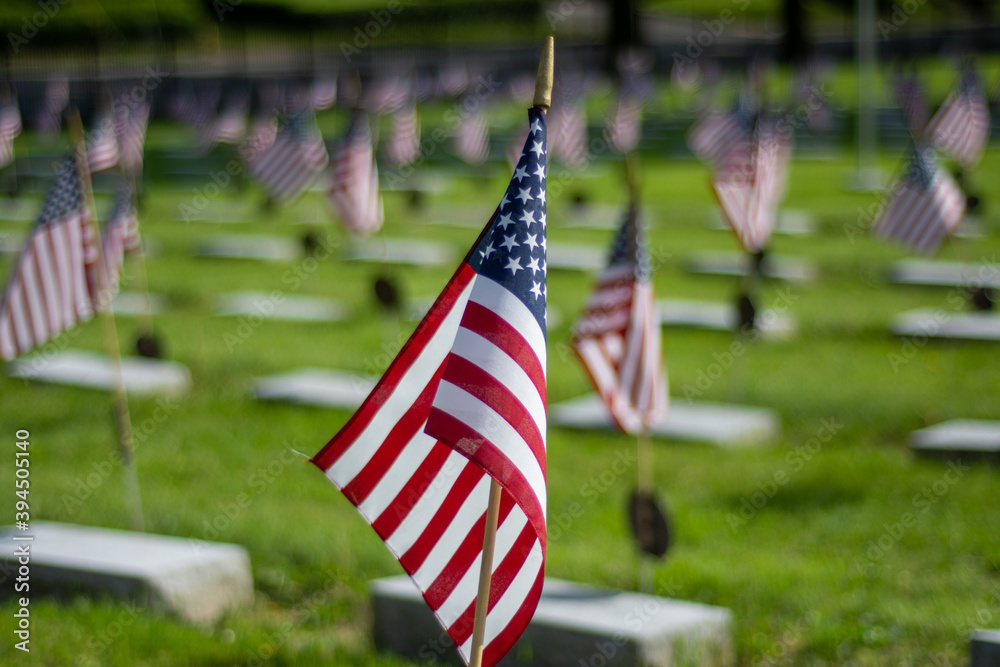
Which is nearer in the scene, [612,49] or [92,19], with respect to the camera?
[612,49]

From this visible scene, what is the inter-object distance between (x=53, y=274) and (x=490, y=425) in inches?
163

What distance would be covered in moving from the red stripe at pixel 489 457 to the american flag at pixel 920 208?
26.4 ft

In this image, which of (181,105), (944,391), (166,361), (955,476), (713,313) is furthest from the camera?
(181,105)

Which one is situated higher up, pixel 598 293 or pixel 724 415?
pixel 598 293

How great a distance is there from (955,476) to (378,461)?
5158 millimetres

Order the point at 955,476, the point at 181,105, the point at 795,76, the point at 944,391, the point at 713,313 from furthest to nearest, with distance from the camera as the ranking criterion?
the point at 181,105 < the point at 795,76 < the point at 713,313 < the point at 944,391 < the point at 955,476

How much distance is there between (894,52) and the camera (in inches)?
1959

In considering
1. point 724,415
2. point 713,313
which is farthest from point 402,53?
point 724,415

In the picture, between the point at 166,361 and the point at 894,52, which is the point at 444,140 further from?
the point at 166,361

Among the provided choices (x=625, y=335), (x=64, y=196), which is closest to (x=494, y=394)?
(x=625, y=335)

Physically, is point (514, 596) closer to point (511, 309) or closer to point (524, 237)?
point (511, 309)

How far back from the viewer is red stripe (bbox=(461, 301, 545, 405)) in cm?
355

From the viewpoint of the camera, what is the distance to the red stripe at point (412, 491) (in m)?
3.96

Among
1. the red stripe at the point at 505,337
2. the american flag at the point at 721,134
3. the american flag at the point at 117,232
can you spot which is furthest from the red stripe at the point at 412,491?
the american flag at the point at 721,134
